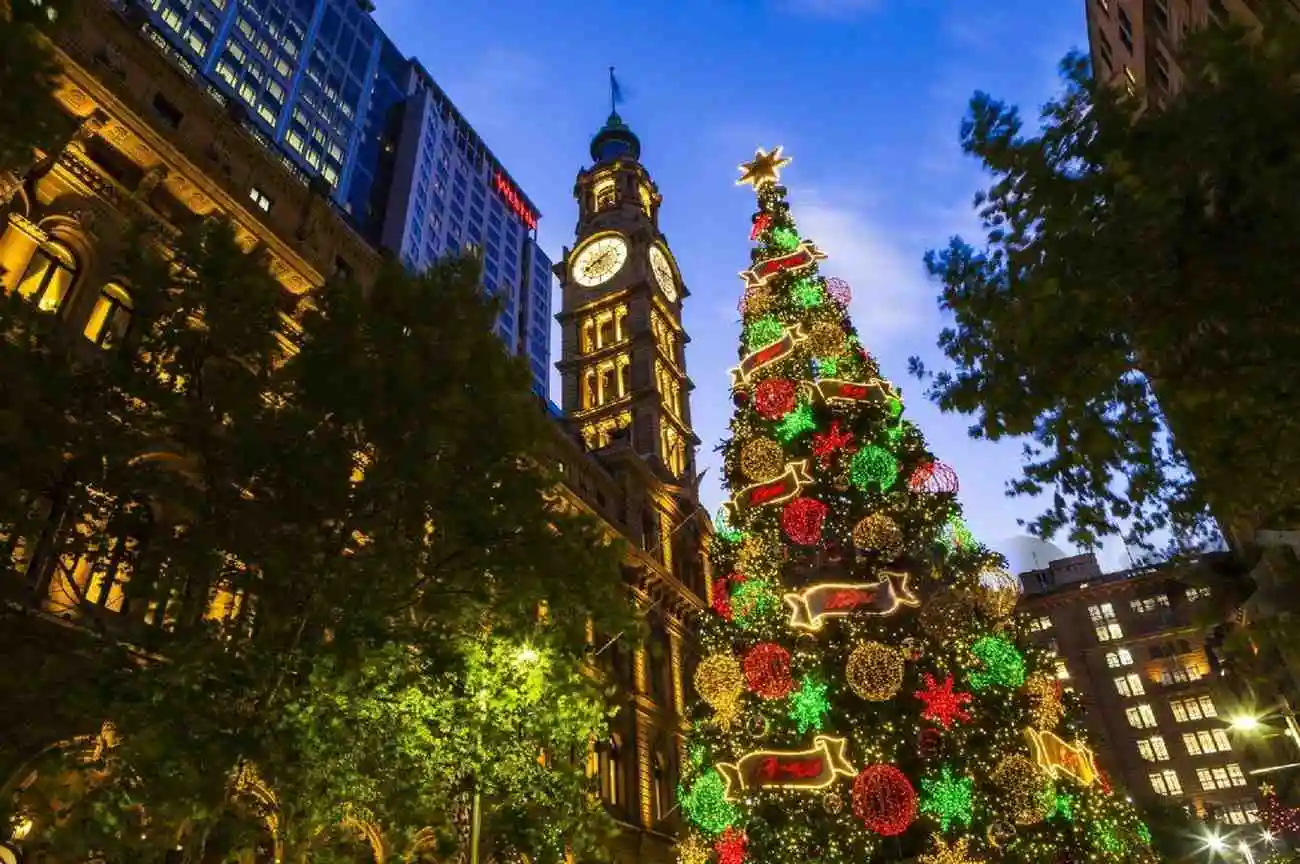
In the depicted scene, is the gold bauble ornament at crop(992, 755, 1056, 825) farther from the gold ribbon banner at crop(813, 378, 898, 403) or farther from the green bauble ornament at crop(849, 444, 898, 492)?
the gold ribbon banner at crop(813, 378, 898, 403)

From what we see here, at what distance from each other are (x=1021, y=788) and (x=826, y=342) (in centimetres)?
962

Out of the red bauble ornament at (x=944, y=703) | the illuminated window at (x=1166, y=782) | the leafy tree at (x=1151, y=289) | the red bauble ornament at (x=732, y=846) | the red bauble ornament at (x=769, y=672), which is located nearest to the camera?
the leafy tree at (x=1151, y=289)

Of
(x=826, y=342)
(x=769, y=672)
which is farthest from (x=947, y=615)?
(x=826, y=342)

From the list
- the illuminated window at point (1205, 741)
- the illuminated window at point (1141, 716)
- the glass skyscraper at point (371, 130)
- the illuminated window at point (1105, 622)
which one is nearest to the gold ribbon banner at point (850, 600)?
the glass skyscraper at point (371, 130)

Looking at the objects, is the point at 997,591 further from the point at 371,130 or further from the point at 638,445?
the point at 371,130

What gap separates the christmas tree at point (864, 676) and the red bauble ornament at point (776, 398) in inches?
2.0

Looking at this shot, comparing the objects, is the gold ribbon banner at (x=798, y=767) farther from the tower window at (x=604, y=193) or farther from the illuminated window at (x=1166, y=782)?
the illuminated window at (x=1166, y=782)

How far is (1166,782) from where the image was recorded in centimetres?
5797

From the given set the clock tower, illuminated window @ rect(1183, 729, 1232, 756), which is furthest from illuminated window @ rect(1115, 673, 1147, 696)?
the clock tower

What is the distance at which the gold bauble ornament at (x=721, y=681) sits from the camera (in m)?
15.5

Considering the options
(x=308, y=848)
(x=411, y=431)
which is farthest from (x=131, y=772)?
(x=411, y=431)

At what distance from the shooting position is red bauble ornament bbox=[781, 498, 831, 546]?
1617 centimetres

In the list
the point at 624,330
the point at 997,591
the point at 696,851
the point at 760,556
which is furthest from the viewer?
the point at 624,330

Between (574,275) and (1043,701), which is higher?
(574,275)
